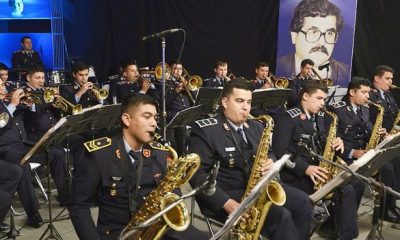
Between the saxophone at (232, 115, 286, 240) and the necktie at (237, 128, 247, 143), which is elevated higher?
the necktie at (237, 128, 247, 143)

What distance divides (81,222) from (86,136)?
3530 mm

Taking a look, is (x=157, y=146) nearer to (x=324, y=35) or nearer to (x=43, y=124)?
(x=43, y=124)

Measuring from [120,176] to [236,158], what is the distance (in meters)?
1.24

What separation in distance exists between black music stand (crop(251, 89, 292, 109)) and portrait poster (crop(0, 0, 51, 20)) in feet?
25.0

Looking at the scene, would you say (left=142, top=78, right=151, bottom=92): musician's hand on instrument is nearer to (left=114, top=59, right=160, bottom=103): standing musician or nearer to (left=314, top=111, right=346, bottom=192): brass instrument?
(left=114, top=59, right=160, bottom=103): standing musician

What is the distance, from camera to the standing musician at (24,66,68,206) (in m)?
5.73

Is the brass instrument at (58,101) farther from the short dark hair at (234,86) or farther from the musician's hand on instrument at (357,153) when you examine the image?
the musician's hand on instrument at (357,153)

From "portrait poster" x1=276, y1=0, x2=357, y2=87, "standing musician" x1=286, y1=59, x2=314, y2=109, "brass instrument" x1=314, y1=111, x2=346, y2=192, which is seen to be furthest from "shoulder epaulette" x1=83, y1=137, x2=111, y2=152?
"portrait poster" x1=276, y1=0, x2=357, y2=87

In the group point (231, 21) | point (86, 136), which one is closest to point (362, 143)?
point (86, 136)

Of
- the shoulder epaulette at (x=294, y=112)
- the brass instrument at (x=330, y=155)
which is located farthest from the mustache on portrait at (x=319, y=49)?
the shoulder epaulette at (x=294, y=112)

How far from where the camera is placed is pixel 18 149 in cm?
546

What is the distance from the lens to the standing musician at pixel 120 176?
10.5 feet

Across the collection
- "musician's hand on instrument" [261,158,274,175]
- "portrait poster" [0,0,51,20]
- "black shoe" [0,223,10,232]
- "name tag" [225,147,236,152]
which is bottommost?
"black shoe" [0,223,10,232]

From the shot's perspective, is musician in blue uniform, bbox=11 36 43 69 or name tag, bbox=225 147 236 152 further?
musician in blue uniform, bbox=11 36 43 69
